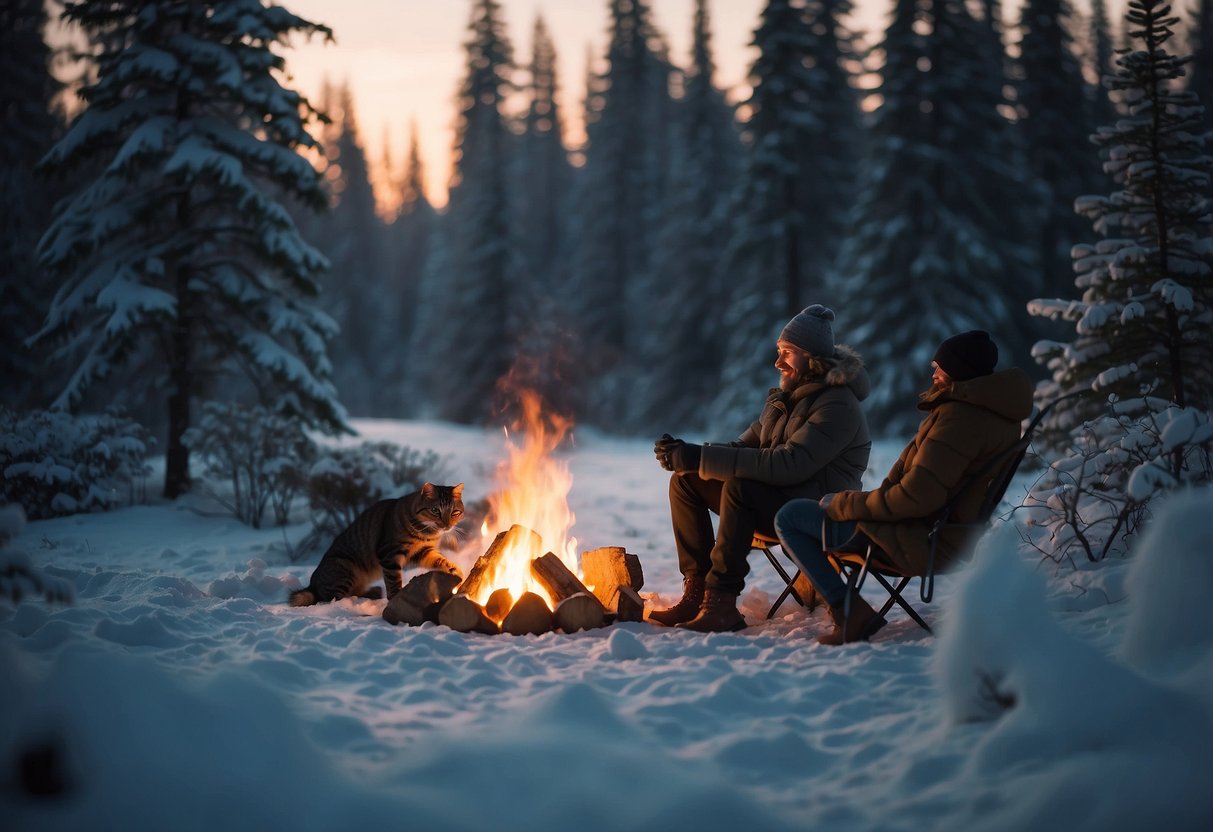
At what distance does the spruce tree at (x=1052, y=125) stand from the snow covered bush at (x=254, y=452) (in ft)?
63.7

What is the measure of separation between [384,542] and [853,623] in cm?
324

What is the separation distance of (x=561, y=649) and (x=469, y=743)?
1.55 meters

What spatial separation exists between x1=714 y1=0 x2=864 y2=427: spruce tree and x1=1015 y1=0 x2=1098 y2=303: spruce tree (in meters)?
4.63

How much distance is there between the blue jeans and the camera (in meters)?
4.70

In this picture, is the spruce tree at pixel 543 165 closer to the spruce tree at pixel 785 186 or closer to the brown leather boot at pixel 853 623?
the spruce tree at pixel 785 186

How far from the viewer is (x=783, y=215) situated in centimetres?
2002

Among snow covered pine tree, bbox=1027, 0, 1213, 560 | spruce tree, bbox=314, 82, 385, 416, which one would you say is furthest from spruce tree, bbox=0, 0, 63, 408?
spruce tree, bbox=314, 82, 385, 416

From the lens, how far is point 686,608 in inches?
208

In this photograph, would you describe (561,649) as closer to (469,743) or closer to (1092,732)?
(469,743)

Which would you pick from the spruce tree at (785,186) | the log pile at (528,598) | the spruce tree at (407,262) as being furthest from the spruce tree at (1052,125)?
the spruce tree at (407,262)

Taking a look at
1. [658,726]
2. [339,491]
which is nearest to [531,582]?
[658,726]

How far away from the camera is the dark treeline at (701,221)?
34.8 feet

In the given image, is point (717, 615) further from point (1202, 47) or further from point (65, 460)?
point (1202, 47)

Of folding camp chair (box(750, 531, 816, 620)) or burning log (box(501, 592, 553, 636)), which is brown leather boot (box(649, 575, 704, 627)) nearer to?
folding camp chair (box(750, 531, 816, 620))
